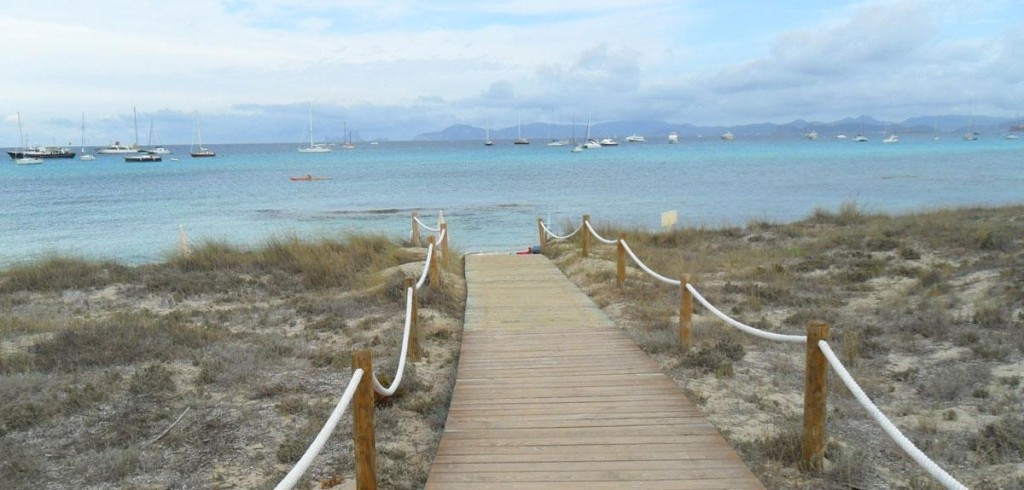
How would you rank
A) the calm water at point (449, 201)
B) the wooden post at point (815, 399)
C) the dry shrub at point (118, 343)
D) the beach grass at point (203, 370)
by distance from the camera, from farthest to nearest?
1. the calm water at point (449, 201)
2. the dry shrub at point (118, 343)
3. the beach grass at point (203, 370)
4. the wooden post at point (815, 399)

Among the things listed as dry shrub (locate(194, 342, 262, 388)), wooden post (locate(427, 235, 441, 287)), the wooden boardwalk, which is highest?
wooden post (locate(427, 235, 441, 287))

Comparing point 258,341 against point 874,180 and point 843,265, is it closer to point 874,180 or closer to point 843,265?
point 843,265

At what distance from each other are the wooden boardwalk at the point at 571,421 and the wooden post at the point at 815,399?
511mm

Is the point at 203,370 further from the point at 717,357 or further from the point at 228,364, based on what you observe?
the point at 717,357

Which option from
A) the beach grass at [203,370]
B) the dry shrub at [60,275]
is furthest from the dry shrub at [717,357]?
the dry shrub at [60,275]

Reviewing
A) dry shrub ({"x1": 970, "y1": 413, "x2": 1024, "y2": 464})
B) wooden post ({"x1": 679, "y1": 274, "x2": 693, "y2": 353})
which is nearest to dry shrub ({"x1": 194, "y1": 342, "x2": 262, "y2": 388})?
wooden post ({"x1": 679, "y1": 274, "x2": 693, "y2": 353})

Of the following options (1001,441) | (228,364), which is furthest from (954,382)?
(228,364)

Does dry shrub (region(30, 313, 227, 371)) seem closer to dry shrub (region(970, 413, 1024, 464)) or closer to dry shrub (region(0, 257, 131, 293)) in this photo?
dry shrub (region(0, 257, 131, 293))

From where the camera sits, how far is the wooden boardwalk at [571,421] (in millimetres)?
4602

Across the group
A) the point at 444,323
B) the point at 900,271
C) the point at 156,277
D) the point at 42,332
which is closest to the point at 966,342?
the point at 900,271

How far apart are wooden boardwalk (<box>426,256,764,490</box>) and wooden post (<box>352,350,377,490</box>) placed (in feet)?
1.75

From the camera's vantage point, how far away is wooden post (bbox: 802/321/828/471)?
4.54m

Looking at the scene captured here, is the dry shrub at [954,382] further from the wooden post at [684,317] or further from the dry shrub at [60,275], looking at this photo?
the dry shrub at [60,275]

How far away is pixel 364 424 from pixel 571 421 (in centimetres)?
200
